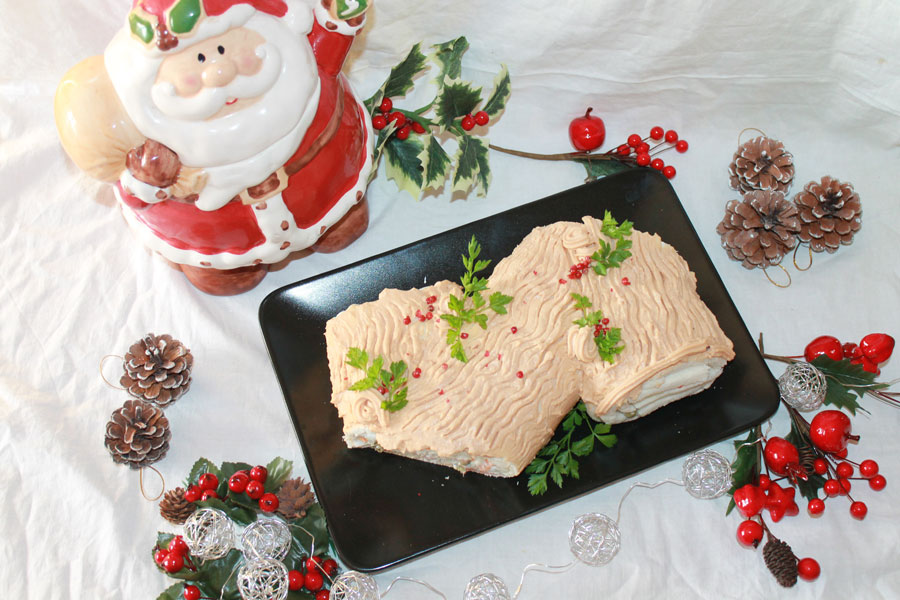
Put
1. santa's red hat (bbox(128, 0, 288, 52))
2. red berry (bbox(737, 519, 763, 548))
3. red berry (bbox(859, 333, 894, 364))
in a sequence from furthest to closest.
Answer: red berry (bbox(859, 333, 894, 364)) → red berry (bbox(737, 519, 763, 548)) → santa's red hat (bbox(128, 0, 288, 52))

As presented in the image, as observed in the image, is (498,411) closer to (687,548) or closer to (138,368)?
(687,548)

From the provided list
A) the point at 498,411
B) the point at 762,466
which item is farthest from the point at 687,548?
the point at 498,411

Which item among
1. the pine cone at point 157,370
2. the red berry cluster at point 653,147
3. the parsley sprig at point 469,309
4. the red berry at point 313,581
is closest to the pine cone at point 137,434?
the pine cone at point 157,370

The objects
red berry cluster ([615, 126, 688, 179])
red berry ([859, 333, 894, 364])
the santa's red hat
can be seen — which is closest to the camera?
the santa's red hat

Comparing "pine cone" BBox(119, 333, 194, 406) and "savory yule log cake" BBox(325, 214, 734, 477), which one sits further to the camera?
"pine cone" BBox(119, 333, 194, 406)

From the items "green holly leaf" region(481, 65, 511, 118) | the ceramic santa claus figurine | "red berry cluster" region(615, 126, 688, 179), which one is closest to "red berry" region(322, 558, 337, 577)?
the ceramic santa claus figurine

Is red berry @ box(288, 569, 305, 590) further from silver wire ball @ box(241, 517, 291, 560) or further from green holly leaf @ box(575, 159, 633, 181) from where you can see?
green holly leaf @ box(575, 159, 633, 181)

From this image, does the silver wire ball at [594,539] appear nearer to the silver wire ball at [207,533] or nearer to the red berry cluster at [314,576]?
the red berry cluster at [314,576]
